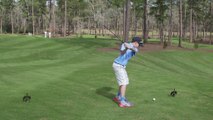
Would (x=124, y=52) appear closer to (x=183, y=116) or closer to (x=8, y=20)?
(x=183, y=116)

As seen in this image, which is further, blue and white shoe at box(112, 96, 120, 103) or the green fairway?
blue and white shoe at box(112, 96, 120, 103)

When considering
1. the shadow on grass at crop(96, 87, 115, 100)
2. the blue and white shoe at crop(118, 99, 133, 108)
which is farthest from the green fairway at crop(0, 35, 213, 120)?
the blue and white shoe at crop(118, 99, 133, 108)

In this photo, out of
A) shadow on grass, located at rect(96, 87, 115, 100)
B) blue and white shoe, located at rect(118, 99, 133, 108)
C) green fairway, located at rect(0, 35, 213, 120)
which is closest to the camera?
green fairway, located at rect(0, 35, 213, 120)

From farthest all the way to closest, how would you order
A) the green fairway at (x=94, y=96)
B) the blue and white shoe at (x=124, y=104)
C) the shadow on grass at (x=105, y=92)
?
the shadow on grass at (x=105, y=92), the blue and white shoe at (x=124, y=104), the green fairway at (x=94, y=96)

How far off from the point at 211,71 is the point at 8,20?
388 feet

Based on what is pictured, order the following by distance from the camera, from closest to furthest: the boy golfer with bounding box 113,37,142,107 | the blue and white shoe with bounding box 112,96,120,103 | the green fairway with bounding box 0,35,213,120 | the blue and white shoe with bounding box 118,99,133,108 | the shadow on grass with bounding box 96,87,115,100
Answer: the green fairway with bounding box 0,35,213,120 < the boy golfer with bounding box 113,37,142,107 < the blue and white shoe with bounding box 118,99,133,108 < the blue and white shoe with bounding box 112,96,120,103 < the shadow on grass with bounding box 96,87,115,100

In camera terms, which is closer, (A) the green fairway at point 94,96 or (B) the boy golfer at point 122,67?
(A) the green fairway at point 94,96

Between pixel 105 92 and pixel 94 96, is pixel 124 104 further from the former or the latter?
pixel 105 92

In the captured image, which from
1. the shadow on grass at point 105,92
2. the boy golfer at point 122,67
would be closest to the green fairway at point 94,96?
the shadow on grass at point 105,92

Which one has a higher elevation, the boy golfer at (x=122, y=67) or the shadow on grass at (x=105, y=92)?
the boy golfer at (x=122, y=67)

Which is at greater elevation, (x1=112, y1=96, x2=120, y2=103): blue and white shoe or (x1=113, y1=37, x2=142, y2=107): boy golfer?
(x1=113, y1=37, x2=142, y2=107): boy golfer

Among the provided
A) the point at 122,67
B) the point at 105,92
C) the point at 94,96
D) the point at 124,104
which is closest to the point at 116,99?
the point at 124,104

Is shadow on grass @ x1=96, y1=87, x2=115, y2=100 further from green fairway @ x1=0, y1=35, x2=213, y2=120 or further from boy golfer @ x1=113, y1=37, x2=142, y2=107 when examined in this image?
boy golfer @ x1=113, y1=37, x2=142, y2=107

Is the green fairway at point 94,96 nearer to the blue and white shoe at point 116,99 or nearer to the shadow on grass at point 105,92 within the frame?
the shadow on grass at point 105,92
